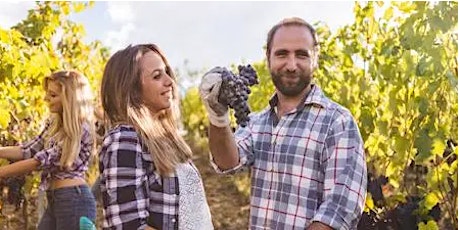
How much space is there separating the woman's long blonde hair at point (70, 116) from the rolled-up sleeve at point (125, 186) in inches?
61.5

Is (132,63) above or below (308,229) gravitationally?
above

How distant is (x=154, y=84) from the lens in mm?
2006

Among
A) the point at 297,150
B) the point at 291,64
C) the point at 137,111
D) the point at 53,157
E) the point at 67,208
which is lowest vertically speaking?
the point at 67,208

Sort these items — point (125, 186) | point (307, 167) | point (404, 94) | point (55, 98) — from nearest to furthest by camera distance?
point (125, 186)
point (307, 167)
point (55, 98)
point (404, 94)

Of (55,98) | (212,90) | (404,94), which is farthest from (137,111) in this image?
(404,94)

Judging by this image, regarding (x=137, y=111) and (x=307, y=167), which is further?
(x=307, y=167)

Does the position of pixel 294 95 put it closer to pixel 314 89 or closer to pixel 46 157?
pixel 314 89

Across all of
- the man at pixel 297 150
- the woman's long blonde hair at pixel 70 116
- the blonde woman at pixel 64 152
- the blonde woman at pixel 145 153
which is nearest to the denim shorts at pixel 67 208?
the blonde woman at pixel 64 152

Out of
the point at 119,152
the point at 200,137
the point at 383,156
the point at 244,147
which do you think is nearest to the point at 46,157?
the point at 244,147

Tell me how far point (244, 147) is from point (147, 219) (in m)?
0.49

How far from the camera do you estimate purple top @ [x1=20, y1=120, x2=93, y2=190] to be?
333 cm

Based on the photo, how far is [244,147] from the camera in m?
2.26

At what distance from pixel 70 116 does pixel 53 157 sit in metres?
0.20

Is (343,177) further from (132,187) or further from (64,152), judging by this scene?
(64,152)
